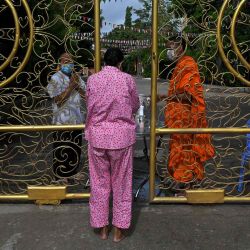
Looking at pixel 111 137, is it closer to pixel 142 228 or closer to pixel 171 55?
pixel 142 228

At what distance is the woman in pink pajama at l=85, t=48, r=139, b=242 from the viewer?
3268 mm

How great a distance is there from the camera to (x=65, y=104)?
434 centimetres

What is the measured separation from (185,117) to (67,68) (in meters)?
1.23

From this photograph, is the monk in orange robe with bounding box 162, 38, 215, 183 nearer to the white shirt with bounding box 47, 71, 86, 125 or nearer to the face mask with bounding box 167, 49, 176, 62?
the face mask with bounding box 167, 49, 176, 62

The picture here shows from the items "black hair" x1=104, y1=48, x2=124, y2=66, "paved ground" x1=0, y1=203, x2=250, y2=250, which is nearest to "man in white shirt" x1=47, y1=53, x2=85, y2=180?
"paved ground" x1=0, y1=203, x2=250, y2=250

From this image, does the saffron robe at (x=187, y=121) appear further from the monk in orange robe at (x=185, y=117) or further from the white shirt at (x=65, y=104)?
the white shirt at (x=65, y=104)

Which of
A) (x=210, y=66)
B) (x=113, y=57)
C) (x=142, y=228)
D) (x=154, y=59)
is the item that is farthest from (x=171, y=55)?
(x=142, y=228)

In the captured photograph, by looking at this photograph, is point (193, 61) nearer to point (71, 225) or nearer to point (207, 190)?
point (207, 190)

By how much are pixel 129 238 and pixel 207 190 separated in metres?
1.01

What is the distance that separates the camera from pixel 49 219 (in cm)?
395

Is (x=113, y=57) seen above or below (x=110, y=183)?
above

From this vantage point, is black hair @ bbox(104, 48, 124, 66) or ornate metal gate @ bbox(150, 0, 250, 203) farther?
ornate metal gate @ bbox(150, 0, 250, 203)

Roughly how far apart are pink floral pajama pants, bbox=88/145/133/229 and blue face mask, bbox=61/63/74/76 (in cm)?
94

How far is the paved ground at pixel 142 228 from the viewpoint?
3.49 meters
